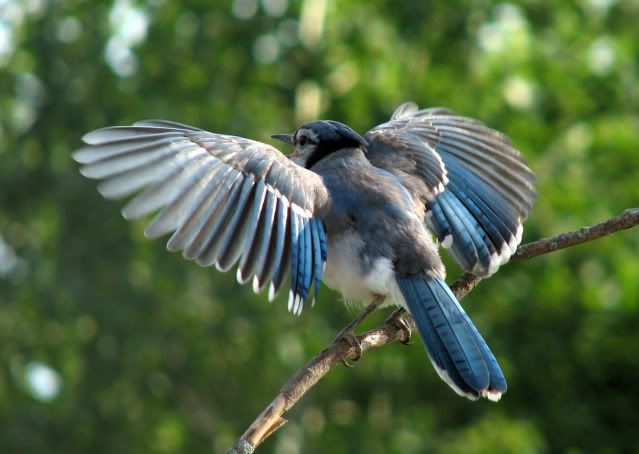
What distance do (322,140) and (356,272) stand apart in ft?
3.23

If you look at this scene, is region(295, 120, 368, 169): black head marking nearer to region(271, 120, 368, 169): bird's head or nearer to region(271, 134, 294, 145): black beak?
region(271, 120, 368, 169): bird's head

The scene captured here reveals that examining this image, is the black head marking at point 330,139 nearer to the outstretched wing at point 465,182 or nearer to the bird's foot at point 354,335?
the outstretched wing at point 465,182

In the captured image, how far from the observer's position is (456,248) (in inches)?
200

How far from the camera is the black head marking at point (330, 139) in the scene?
5469 mm

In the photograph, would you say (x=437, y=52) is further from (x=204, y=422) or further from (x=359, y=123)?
(x=204, y=422)

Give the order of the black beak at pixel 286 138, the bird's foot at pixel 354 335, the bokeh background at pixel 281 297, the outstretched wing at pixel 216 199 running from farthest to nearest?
the bokeh background at pixel 281 297, the black beak at pixel 286 138, the bird's foot at pixel 354 335, the outstretched wing at pixel 216 199

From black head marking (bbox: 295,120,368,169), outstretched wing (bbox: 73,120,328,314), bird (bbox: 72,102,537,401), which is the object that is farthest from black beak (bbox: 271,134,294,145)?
outstretched wing (bbox: 73,120,328,314)

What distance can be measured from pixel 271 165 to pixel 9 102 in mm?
6723

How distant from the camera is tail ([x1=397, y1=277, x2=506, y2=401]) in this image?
419 centimetres

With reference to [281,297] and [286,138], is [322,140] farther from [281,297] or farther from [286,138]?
[281,297]

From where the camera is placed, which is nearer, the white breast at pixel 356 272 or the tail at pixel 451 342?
the tail at pixel 451 342

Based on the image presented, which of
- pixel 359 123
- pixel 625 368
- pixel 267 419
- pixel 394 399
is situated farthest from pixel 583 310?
pixel 267 419

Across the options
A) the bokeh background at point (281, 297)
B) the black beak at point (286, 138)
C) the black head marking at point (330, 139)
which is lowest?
the bokeh background at point (281, 297)

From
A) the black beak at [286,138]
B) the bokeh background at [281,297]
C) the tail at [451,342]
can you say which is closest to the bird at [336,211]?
the tail at [451,342]
